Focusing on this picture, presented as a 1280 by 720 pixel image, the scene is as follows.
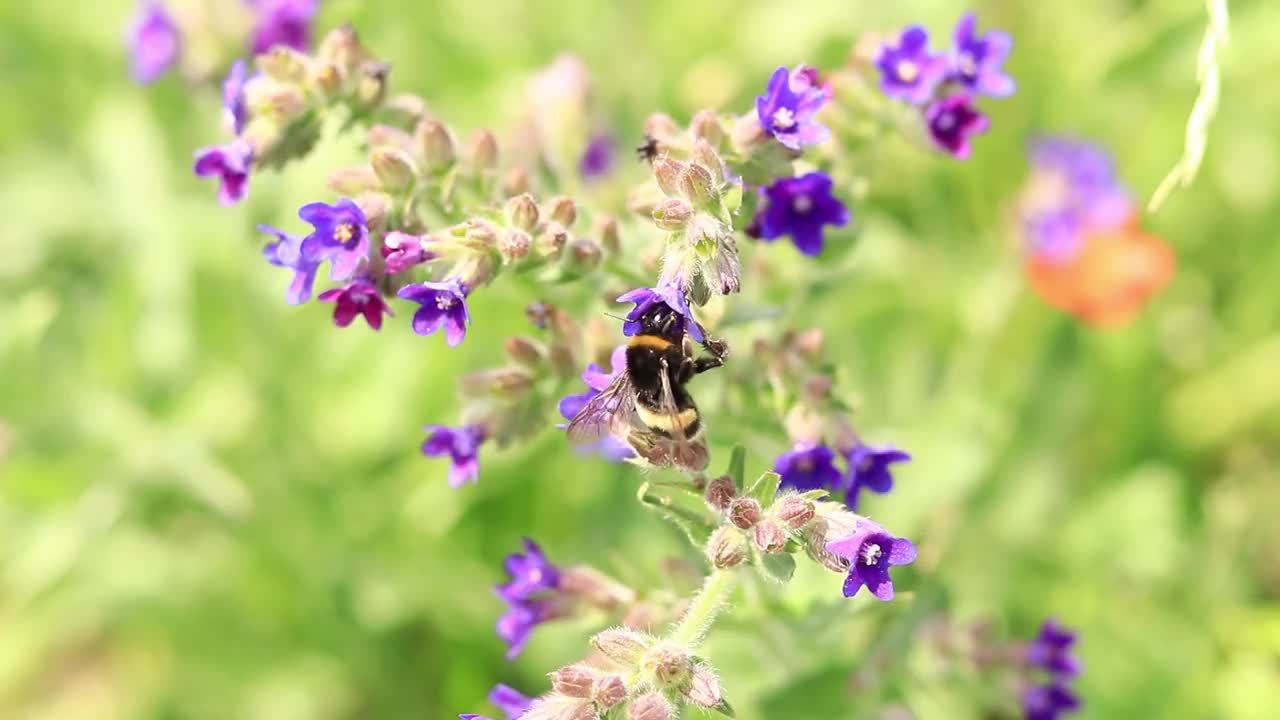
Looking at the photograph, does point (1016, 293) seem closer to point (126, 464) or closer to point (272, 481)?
point (272, 481)

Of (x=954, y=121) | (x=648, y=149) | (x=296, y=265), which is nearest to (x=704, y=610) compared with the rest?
(x=648, y=149)

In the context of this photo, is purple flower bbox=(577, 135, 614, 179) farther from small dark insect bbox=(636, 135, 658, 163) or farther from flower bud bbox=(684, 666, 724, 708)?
flower bud bbox=(684, 666, 724, 708)

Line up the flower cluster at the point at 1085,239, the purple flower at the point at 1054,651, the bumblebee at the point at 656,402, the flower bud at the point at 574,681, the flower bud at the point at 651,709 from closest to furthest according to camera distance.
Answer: the flower bud at the point at 651,709
the flower bud at the point at 574,681
the bumblebee at the point at 656,402
the purple flower at the point at 1054,651
the flower cluster at the point at 1085,239

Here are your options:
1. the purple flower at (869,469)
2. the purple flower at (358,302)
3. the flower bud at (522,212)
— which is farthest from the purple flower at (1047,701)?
the purple flower at (358,302)

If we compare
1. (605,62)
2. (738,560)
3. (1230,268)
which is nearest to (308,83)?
(738,560)

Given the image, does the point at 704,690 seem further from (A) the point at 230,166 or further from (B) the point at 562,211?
(A) the point at 230,166

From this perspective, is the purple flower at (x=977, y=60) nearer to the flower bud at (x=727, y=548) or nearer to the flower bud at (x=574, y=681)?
the flower bud at (x=727, y=548)
